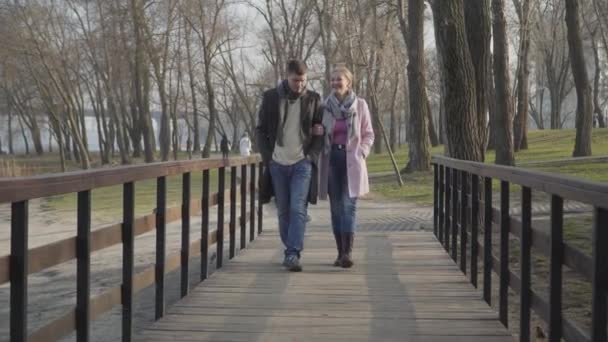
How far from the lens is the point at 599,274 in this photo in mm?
3131

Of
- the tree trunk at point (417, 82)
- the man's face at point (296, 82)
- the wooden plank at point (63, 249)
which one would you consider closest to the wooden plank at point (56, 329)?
the wooden plank at point (63, 249)

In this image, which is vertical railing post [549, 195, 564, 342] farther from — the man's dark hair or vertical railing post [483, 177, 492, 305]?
the man's dark hair

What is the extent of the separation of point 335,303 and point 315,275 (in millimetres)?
1234

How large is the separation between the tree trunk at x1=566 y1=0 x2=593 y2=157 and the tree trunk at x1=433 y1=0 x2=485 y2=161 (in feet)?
43.4

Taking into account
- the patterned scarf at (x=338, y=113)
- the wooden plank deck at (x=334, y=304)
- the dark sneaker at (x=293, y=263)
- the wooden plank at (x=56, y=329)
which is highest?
the patterned scarf at (x=338, y=113)

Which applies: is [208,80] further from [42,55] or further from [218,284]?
[218,284]

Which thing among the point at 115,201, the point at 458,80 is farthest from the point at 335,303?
the point at 115,201

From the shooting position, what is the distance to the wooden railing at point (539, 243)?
313 centimetres

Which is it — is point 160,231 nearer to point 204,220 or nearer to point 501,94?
point 204,220

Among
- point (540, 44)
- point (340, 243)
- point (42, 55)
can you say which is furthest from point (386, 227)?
point (540, 44)

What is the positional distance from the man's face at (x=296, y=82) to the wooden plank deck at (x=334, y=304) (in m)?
1.63

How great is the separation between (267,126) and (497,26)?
17948 mm

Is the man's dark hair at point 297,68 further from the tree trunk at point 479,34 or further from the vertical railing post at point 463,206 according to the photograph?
the tree trunk at point 479,34

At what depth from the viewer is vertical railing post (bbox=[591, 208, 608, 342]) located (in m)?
3.09
